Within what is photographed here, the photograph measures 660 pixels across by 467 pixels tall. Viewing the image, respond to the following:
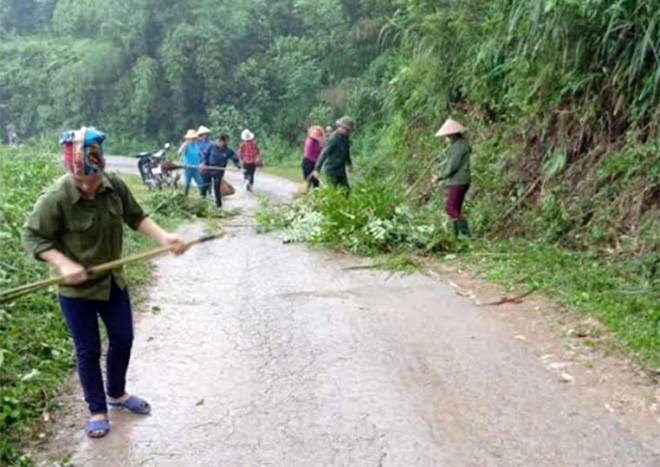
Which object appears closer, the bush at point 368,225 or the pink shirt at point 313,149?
the bush at point 368,225

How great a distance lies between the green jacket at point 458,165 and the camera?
9758mm

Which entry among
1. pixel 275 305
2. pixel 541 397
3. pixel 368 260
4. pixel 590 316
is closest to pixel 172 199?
pixel 368 260

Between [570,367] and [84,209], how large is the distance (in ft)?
11.0

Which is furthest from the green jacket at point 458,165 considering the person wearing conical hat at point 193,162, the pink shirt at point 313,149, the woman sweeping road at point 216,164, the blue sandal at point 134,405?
the person wearing conical hat at point 193,162

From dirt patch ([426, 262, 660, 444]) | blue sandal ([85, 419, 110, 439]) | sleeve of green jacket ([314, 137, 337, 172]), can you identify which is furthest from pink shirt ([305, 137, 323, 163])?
blue sandal ([85, 419, 110, 439])

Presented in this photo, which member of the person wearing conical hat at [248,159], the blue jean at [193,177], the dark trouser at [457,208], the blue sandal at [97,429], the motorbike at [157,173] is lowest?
the motorbike at [157,173]

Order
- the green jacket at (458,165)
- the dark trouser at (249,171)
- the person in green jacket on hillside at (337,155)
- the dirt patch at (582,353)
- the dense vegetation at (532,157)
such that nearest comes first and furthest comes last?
1. the dirt patch at (582,353)
2. the dense vegetation at (532,157)
3. the green jacket at (458,165)
4. the person in green jacket on hillside at (337,155)
5. the dark trouser at (249,171)

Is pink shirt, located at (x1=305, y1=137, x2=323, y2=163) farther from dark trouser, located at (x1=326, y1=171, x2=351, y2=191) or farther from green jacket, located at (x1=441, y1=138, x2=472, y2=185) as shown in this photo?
green jacket, located at (x1=441, y1=138, x2=472, y2=185)

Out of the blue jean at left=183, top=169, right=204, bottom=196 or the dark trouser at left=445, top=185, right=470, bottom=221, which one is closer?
the dark trouser at left=445, top=185, right=470, bottom=221

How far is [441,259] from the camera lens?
357 inches

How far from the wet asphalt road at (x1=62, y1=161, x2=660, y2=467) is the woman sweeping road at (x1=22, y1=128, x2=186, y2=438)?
0.35 m

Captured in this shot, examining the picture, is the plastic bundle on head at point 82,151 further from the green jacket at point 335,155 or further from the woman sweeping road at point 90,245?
the green jacket at point 335,155

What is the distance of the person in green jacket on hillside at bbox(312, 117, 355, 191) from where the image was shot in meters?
11.9

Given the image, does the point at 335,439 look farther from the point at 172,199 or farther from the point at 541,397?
the point at 172,199
